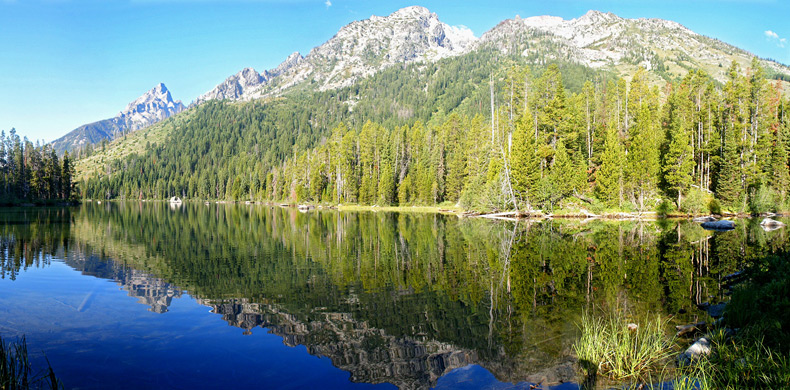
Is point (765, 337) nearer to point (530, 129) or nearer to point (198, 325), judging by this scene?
point (198, 325)

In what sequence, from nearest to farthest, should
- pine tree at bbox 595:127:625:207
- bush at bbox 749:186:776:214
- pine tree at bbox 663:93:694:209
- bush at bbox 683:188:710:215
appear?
bush at bbox 749:186:776:214
bush at bbox 683:188:710:215
pine tree at bbox 663:93:694:209
pine tree at bbox 595:127:625:207

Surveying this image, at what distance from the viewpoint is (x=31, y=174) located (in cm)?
9906

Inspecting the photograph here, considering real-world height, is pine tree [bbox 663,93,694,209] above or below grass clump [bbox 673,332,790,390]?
above

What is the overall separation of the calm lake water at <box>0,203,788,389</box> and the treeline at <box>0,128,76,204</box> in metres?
91.6

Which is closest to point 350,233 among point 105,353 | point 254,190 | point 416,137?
point 105,353

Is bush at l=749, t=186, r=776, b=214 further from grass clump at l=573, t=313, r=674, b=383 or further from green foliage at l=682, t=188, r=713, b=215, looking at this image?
grass clump at l=573, t=313, r=674, b=383

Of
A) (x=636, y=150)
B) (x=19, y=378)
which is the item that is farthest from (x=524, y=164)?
(x=19, y=378)

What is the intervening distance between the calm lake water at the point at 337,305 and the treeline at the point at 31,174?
91647mm

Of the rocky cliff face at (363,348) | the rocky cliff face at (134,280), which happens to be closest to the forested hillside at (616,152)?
the rocky cliff face at (134,280)

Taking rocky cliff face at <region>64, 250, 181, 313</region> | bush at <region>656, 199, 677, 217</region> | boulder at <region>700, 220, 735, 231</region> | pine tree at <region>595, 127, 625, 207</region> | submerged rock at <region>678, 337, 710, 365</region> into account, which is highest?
pine tree at <region>595, 127, 625, 207</region>

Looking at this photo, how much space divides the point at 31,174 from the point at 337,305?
12086cm

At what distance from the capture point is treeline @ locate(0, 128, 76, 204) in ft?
317

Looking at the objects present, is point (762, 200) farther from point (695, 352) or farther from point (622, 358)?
point (622, 358)

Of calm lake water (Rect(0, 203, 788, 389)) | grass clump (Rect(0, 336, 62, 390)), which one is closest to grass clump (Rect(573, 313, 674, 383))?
calm lake water (Rect(0, 203, 788, 389))
